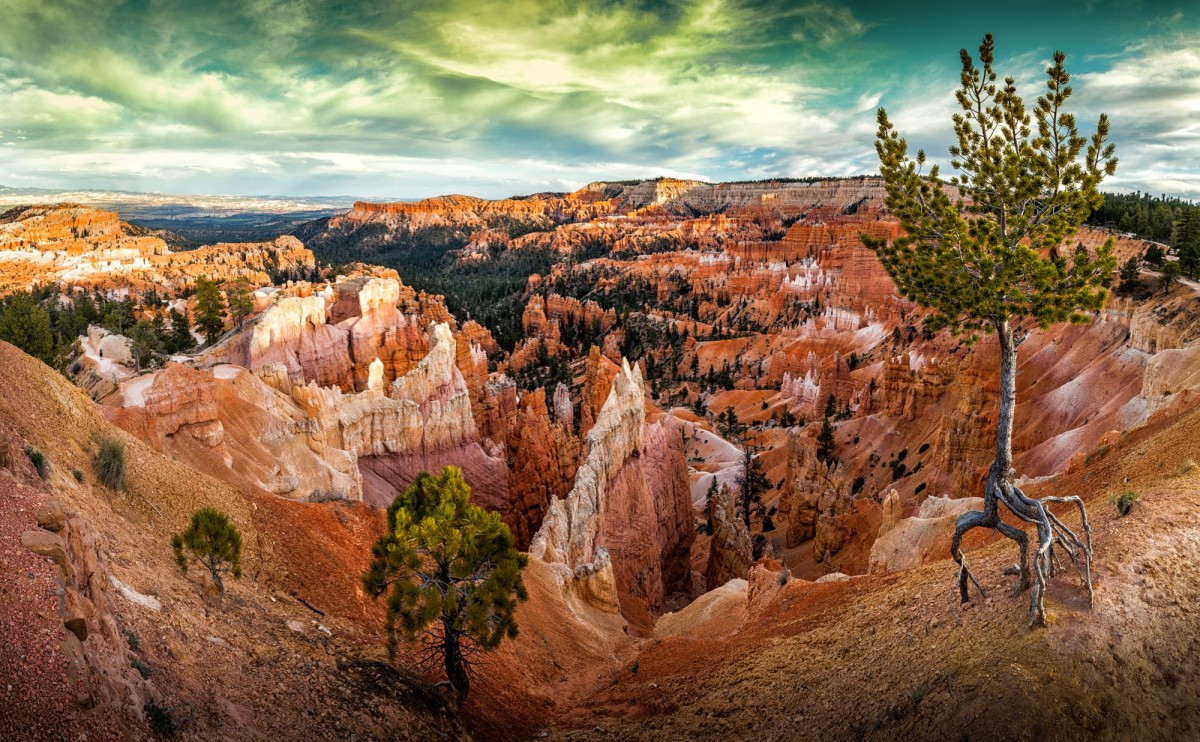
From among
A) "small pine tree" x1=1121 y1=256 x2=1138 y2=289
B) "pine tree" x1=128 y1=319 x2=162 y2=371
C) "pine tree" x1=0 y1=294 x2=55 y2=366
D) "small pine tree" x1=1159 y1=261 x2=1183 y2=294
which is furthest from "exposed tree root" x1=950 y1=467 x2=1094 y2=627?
"small pine tree" x1=1121 y1=256 x2=1138 y2=289

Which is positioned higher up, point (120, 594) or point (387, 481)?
point (120, 594)

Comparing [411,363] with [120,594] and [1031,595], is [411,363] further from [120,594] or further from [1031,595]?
[1031,595]

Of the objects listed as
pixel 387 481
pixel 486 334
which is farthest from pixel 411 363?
pixel 486 334

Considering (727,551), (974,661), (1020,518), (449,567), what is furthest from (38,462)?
(727,551)

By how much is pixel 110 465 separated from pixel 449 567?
7.71 metres

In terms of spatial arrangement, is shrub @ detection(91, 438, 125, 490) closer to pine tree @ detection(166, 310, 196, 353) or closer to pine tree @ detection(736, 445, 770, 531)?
pine tree @ detection(736, 445, 770, 531)

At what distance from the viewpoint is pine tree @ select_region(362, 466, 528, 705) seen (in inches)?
418

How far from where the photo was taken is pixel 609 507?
30.1 metres

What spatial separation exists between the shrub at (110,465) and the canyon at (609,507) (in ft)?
1.18

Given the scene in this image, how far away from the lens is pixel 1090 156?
8945mm

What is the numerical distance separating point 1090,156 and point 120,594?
15.4 metres

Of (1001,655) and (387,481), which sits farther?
(387,481)

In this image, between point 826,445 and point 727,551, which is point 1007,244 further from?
point 826,445

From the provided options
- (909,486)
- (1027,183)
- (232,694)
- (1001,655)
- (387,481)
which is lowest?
(909,486)
